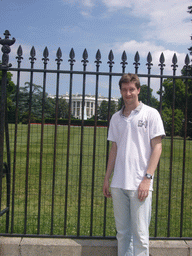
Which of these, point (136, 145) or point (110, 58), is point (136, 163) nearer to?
point (136, 145)

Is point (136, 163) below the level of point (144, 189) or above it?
above

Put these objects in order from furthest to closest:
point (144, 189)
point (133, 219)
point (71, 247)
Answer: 1. point (71, 247)
2. point (133, 219)
3. point (144, 189)

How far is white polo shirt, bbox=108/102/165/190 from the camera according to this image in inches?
106

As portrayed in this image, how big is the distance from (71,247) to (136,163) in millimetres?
1467

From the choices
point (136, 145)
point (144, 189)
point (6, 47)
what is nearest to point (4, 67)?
point (6, 47)

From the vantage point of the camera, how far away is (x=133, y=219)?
272cm

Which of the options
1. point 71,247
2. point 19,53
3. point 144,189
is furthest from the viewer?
point 19,53

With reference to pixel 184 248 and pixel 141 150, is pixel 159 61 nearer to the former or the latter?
pixel 141 150

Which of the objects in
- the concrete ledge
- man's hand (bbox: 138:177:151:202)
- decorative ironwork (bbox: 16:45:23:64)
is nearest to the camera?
man's hand (bbox: 138:177:151:202)

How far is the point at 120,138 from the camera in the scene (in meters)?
2.84

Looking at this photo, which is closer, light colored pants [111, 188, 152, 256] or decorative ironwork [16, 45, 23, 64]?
light colored pants [111, 188, 152, 256]

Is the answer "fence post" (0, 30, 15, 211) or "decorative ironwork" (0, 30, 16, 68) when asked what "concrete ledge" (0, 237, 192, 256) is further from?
"decorative ironwork" (0, 30, 16, 68)

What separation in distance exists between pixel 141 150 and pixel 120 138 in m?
0.25

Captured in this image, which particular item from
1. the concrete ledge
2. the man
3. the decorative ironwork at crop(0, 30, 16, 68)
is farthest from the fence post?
the man
